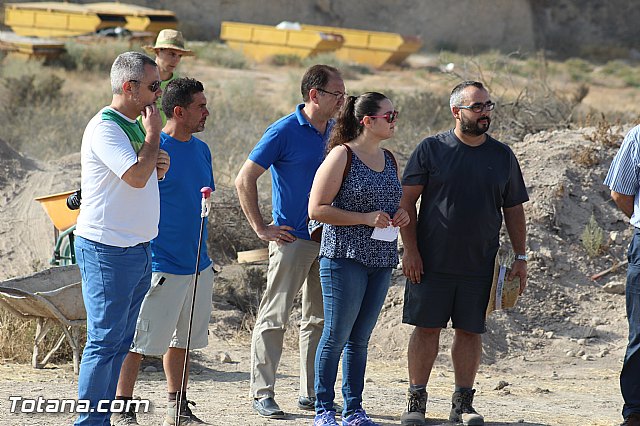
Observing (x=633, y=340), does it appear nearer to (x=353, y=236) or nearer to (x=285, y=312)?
(x=353, y=236)

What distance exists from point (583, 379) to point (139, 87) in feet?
16.3

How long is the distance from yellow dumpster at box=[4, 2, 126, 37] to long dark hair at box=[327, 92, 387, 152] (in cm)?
2838

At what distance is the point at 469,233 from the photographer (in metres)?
5.91

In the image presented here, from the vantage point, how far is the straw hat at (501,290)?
6016mm

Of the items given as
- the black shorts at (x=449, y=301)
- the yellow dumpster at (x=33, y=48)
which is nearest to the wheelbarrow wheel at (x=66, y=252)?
the black shorts at (x=449, y=301)

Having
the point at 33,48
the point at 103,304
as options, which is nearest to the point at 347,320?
the point at 103,304

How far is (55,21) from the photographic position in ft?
109

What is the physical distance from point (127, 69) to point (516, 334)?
5.35 meters

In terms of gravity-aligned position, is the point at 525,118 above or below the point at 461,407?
above

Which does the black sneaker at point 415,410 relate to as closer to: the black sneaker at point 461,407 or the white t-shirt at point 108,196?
the black sneaker at point 461,407

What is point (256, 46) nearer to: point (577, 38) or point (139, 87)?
point (577, 38)

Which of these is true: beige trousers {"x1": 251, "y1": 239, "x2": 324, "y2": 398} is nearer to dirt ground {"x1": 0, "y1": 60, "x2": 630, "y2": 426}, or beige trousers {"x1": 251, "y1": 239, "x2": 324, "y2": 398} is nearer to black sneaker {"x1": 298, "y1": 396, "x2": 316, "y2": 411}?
black sneaker {"x1": 298, "y1": 396, "x2": 316, "y2": 411}

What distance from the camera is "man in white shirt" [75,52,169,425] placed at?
472 cm

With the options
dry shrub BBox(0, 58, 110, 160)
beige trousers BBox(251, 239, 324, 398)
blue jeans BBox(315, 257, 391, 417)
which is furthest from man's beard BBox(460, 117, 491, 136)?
dry shrub BBox(0, 58, 110, 160)
